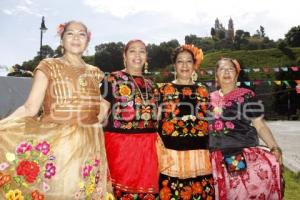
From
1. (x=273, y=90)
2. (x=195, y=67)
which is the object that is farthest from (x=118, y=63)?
(x=195, y=67)

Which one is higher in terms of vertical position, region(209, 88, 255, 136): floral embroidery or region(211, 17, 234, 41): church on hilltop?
region(211, 17, 234, 41): church on hilltop

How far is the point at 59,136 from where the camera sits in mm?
3393

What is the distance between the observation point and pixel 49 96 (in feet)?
11.5

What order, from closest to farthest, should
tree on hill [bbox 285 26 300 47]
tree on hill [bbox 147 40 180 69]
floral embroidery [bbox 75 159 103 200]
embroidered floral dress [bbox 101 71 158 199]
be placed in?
floral embroidery [bbox 75 159 103 200] → embroidered floral dress [bbox 101 71 158 199] → tree on hill [bbox 147 40 180 69] → tree on hill [bbox 285 26 300 47]

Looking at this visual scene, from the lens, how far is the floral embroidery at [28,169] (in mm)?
3223

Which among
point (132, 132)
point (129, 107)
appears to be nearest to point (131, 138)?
point (132, 132)

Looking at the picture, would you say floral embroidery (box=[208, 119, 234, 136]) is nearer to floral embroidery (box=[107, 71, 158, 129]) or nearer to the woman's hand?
the woman's hand

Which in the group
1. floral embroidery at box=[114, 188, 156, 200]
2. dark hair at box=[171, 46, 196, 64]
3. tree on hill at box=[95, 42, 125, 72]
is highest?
tree on hill at box=[95, 42, 125, 72]

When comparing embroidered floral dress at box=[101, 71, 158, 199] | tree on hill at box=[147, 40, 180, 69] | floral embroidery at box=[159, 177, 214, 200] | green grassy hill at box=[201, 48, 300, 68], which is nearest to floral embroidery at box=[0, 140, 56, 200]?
embroidered floral dress at box=[101, 71, 158, 199]

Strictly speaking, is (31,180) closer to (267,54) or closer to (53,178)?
(53,178)

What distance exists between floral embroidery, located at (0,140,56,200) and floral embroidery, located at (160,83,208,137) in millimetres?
1374

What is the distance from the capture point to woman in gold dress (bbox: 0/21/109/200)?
3.26 meters

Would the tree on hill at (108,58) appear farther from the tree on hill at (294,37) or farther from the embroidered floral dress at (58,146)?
the tree on hill at (294,37)

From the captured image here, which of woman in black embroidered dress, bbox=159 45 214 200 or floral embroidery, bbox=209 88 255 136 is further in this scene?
floral embroidery, bbox=209 88 255 136
